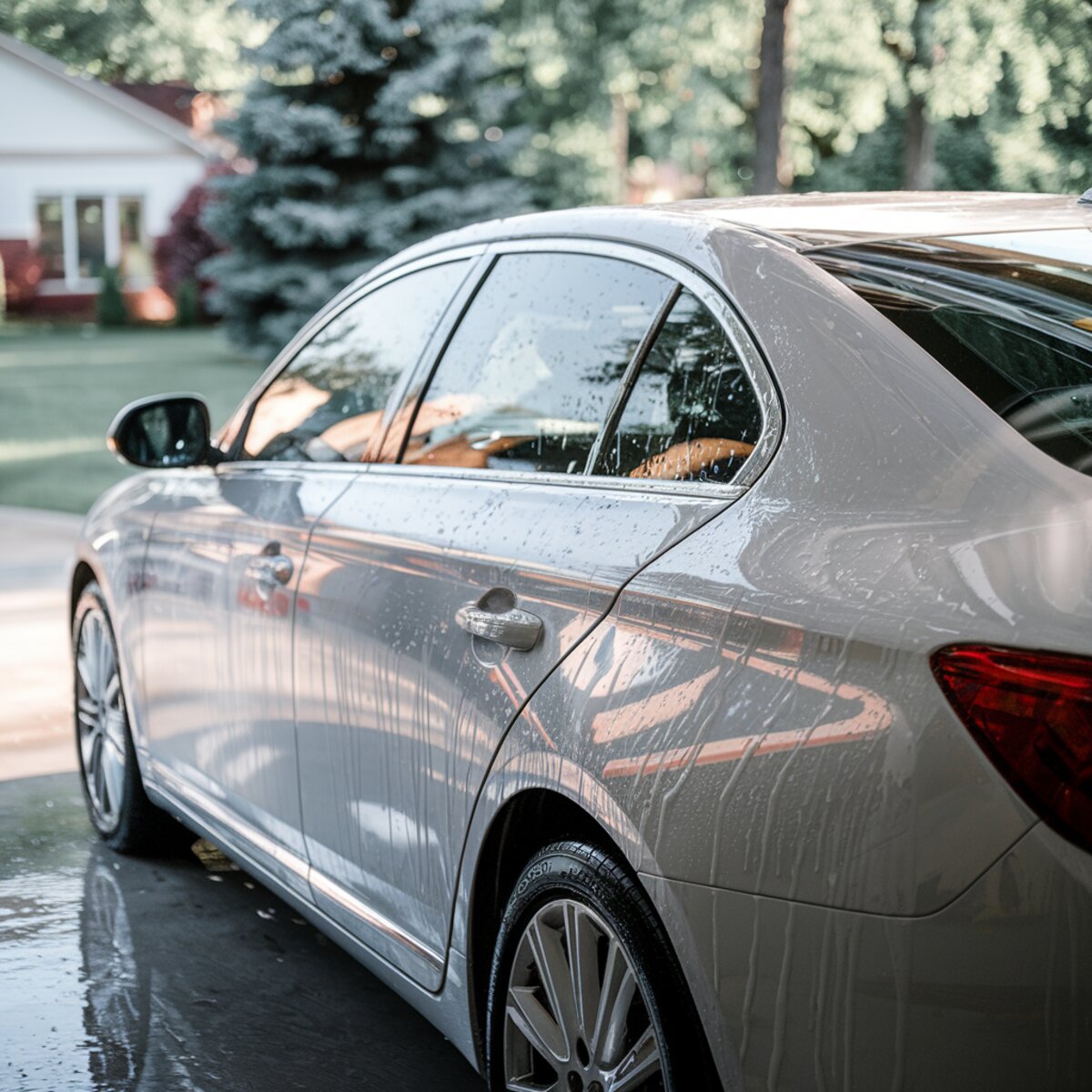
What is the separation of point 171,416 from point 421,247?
3.06 ft

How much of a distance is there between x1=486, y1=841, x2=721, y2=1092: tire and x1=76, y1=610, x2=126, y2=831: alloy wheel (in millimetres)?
2331

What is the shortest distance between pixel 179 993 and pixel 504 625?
176 cm

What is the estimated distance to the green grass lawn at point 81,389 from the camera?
1542cm

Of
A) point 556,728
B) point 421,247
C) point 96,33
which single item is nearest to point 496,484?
point 556,728

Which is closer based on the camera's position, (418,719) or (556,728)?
(556,728)

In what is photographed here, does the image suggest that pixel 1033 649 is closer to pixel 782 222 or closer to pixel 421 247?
pixel 782 222

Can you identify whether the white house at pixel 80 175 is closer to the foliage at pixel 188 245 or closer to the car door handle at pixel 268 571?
the foliage at pixel 188 245

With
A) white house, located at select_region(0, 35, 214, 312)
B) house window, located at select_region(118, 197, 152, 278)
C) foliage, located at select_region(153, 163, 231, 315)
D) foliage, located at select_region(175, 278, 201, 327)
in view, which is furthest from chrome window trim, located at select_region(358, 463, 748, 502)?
house window, located at select_region(118, 197, 152, 278)

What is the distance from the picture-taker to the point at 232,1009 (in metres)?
3.87

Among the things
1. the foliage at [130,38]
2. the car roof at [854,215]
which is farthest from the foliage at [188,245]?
the car roof at [854,215]

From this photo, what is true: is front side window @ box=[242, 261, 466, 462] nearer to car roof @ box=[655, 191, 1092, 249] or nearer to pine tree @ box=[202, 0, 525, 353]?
car roof @ box=[655, 191, 1092, 249]

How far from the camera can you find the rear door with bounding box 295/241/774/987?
262 cm

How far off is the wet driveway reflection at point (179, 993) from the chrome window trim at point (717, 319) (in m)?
1.28

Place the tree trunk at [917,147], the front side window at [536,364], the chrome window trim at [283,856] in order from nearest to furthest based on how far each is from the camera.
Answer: the front side window at [536,364]
the chrome window trim at [283,856]
the tree trunk at [917,147]
